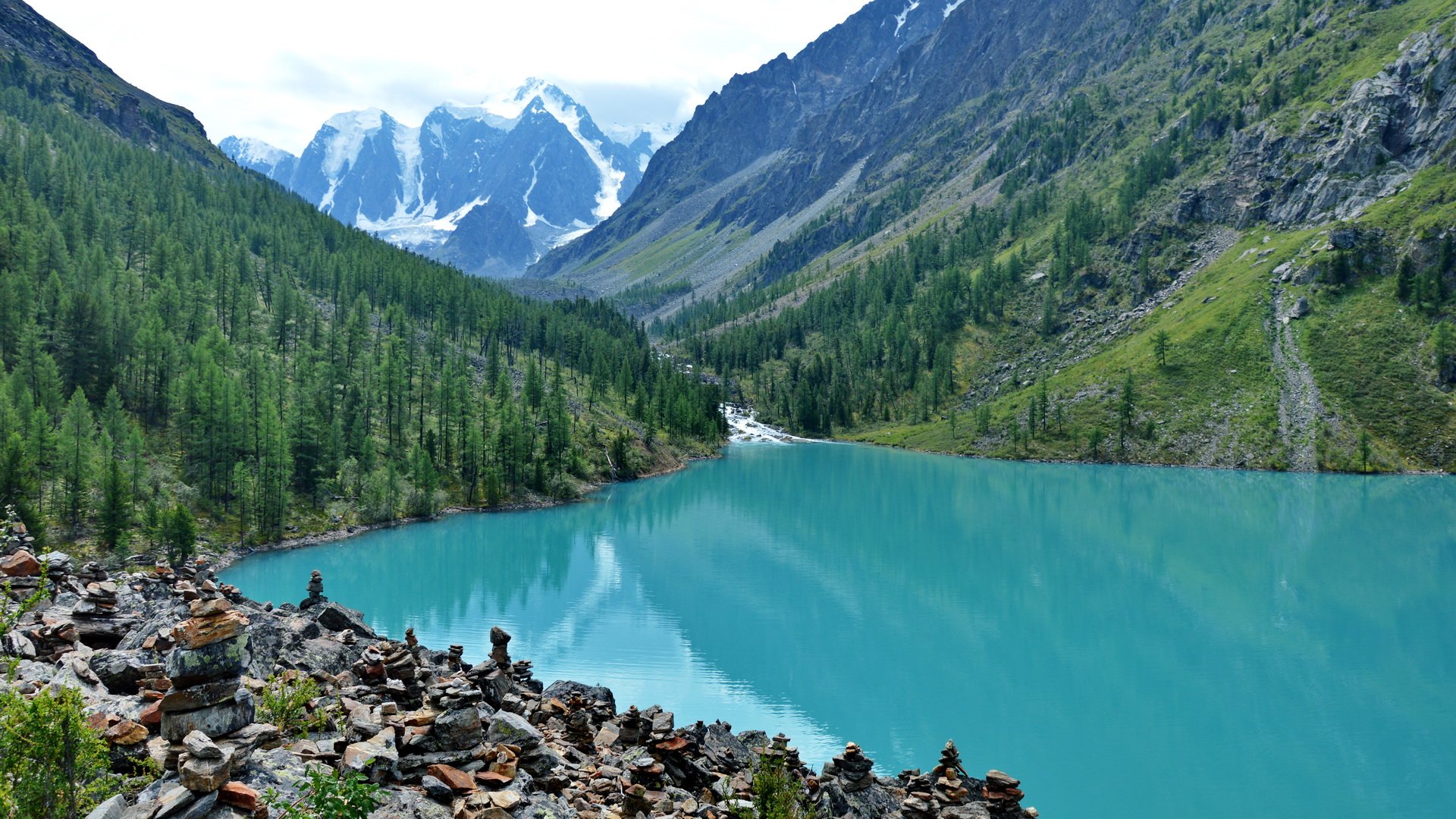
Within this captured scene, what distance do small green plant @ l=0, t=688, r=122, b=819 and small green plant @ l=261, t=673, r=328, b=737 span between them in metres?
4.86

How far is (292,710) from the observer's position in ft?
56.9

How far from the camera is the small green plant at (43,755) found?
10.7m

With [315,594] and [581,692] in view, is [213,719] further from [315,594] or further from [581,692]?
[315,594]

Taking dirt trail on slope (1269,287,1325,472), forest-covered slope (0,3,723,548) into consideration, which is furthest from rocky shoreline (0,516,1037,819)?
dirt trail on slope (1269,287,1325,472)

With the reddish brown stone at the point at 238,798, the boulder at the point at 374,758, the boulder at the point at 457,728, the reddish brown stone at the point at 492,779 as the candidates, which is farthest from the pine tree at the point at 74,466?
the reddish brown stone at the point at 238,798

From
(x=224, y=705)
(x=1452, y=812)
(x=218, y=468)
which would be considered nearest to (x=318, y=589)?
(x=224, y=705)

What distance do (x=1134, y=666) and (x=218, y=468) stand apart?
9306 cm

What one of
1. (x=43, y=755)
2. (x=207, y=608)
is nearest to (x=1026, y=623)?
(x=207, y=608)

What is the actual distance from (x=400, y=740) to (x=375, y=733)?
975 millimetres

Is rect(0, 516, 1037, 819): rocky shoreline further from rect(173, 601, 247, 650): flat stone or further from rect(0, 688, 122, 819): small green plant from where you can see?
rect(0, 688, 122, 819): small green plant

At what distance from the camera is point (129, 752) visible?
529 inches

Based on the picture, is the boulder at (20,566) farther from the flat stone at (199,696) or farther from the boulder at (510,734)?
the boulder at (510,734)

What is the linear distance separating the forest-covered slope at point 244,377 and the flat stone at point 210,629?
2412 inches

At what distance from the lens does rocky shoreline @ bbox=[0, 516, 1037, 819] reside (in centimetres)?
1355
